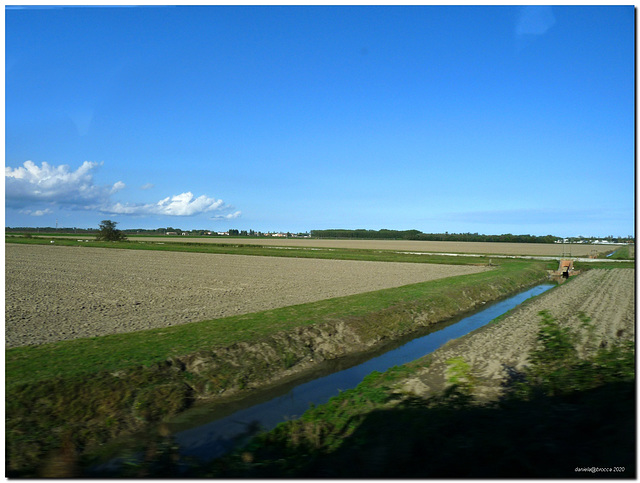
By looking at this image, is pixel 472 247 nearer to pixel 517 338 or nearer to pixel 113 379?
Answer: pixel 517 338

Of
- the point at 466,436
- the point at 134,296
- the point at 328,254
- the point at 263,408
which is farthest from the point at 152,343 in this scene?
the point at 328,254

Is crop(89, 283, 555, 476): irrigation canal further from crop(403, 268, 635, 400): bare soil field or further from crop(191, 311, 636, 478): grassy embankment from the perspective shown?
crop(403, 268, 635, 400): bare soil field

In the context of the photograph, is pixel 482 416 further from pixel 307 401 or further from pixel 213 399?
pixel 213 399

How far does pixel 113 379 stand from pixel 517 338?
1044cm

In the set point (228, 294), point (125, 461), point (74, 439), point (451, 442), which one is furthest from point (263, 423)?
point (228, 294)

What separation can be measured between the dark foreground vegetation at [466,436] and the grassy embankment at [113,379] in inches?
47.8

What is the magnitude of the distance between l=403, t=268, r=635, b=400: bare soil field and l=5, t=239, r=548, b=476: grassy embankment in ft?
11.2

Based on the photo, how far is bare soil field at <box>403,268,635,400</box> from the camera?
8.96 metres

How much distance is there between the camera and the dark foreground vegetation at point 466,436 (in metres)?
4.77

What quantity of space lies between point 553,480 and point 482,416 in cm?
216

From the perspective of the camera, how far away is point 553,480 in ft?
13.8

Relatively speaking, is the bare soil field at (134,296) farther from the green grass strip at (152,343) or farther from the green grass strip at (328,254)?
the green grass strip at (328,254)

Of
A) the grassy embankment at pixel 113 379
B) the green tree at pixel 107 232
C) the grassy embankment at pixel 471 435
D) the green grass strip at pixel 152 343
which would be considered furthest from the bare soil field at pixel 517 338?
the green tree at pixel 107 232

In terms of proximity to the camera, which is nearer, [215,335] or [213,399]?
[213,399]
